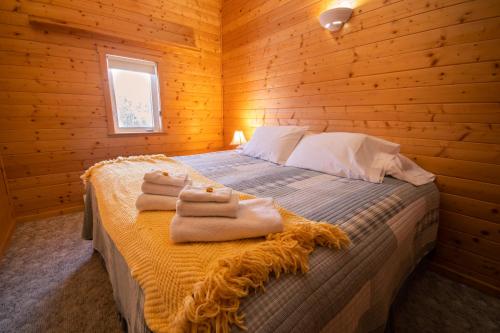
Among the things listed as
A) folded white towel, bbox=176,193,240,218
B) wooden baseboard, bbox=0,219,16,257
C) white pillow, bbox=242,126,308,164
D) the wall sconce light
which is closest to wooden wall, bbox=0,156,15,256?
wooden baseboard, bbox=0,219,16,257

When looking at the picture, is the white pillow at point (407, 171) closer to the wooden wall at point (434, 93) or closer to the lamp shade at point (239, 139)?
the wooden wall at point (434, 93)

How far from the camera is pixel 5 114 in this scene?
2.14m

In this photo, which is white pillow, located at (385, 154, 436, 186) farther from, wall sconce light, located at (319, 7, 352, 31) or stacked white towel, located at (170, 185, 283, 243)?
wall sconce light, located at (319, 7, 352, 31)

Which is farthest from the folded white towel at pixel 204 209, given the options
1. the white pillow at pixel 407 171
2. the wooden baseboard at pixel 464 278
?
the wooden baseboard at pixel 464 278

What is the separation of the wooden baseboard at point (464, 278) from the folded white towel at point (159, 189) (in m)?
1.91

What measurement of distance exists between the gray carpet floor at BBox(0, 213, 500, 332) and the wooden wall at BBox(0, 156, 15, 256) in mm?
127

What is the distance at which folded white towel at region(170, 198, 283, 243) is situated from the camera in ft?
2.30

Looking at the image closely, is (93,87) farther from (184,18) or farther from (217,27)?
(217,27)

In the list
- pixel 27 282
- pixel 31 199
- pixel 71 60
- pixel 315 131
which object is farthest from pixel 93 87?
pixel 315 131

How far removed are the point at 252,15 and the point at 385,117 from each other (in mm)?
2207

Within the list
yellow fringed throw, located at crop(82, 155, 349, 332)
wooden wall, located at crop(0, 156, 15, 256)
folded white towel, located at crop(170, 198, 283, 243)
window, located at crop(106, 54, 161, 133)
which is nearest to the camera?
yellow fringed throw, located at crop(82, 155, 349, 332)

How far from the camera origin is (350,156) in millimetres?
1564

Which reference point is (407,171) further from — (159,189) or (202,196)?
(159,189)

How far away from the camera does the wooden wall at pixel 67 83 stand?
215 cm
